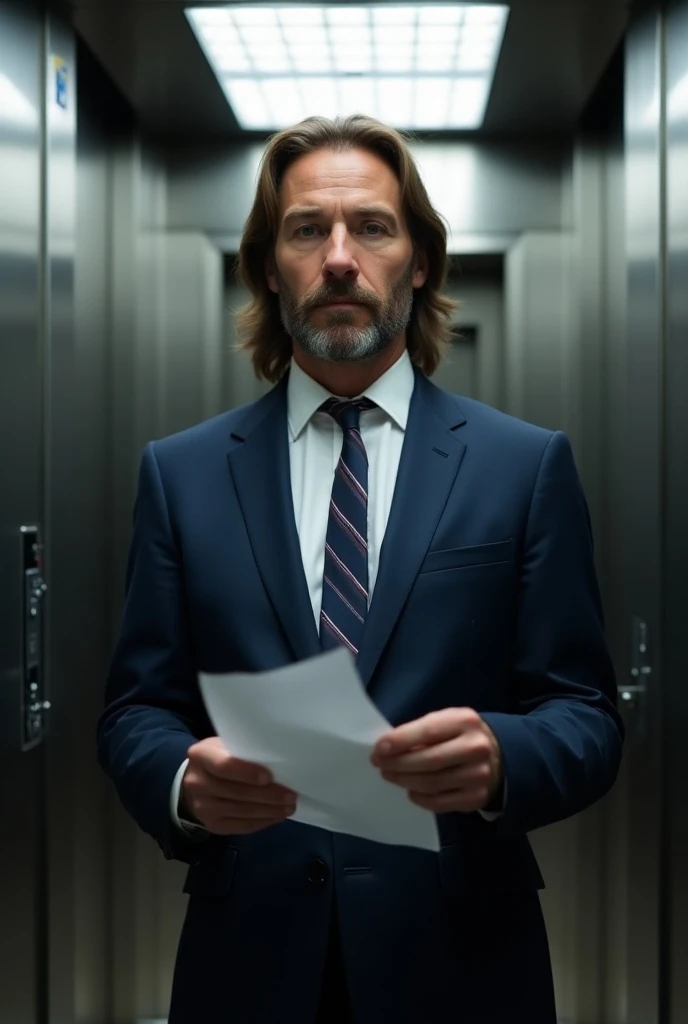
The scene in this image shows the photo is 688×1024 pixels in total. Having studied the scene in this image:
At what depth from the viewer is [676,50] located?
297 centimetres

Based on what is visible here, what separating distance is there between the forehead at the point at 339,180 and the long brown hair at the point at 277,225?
32 mm

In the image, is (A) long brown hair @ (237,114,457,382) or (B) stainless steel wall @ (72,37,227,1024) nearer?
(A) long brown hair @ (237,114,457,382)

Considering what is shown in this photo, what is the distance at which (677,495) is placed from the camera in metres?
2.97

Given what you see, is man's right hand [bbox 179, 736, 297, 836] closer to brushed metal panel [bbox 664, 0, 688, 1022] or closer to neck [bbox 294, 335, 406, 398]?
neck [bbox 294, 335, 406, 398]

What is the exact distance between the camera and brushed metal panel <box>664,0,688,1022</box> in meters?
2.91

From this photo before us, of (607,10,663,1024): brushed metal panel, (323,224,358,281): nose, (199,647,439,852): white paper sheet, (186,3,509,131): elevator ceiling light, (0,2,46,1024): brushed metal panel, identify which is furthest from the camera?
(186,3,509,131): elevator ceiling light

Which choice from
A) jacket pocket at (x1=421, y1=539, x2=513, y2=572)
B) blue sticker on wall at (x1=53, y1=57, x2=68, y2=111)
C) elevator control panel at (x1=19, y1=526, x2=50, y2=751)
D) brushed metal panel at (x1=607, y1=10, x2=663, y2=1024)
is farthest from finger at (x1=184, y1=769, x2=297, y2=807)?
blue sticker on wall at (x1=53, y1=57, x2=68, y2=111)

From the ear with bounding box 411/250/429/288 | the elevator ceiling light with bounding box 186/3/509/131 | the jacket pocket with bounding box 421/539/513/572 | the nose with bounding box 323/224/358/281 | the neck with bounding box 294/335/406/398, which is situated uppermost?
the elevator ceiling light with bounding box 186/3/509/131

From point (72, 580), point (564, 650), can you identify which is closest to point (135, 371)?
point (72, 580)

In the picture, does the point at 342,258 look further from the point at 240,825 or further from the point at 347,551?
the point at 240,825

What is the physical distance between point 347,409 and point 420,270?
1.29 feet

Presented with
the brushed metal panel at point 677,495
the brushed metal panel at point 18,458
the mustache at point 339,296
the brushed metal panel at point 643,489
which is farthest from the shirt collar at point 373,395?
the brushed metal panel at point 643,489

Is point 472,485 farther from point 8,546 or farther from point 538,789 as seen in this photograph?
point 8,546

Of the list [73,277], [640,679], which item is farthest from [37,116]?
[640,679]
